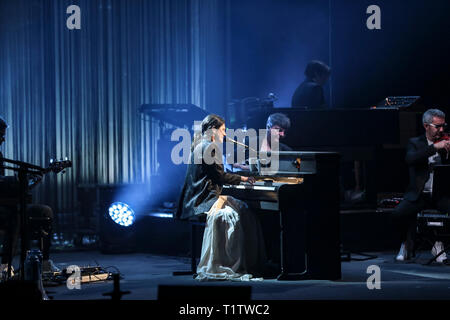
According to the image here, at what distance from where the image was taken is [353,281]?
20.0 ft

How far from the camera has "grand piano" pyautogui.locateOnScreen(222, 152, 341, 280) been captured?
20.0 feet

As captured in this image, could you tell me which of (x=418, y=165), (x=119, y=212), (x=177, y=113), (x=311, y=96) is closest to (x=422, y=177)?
(x=418, y=165)

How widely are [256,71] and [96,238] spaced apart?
2.93 m

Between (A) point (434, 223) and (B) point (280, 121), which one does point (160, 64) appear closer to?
(B) point (280, 121)

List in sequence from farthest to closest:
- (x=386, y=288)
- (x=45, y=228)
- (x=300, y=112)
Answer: (x=300, y=112) < (x=45, y=228) < (x=386, y=288)

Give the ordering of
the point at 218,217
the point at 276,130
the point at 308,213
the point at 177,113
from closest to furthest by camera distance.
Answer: the point at 308,213 → the point at 218,217 → the point at 276,130 → the point at 177,113

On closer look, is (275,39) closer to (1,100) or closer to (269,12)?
(269,12)

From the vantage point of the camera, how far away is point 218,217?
6.30m

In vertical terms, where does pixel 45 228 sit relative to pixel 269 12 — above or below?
below

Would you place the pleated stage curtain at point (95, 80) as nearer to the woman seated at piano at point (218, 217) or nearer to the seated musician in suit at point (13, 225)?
the seated musician in suit at point (13, 225)

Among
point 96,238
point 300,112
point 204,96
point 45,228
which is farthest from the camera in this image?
point 204,96

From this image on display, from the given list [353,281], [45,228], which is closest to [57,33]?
[45,228]

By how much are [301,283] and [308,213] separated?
57 cm

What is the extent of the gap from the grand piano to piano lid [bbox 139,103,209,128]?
8.13 ft
